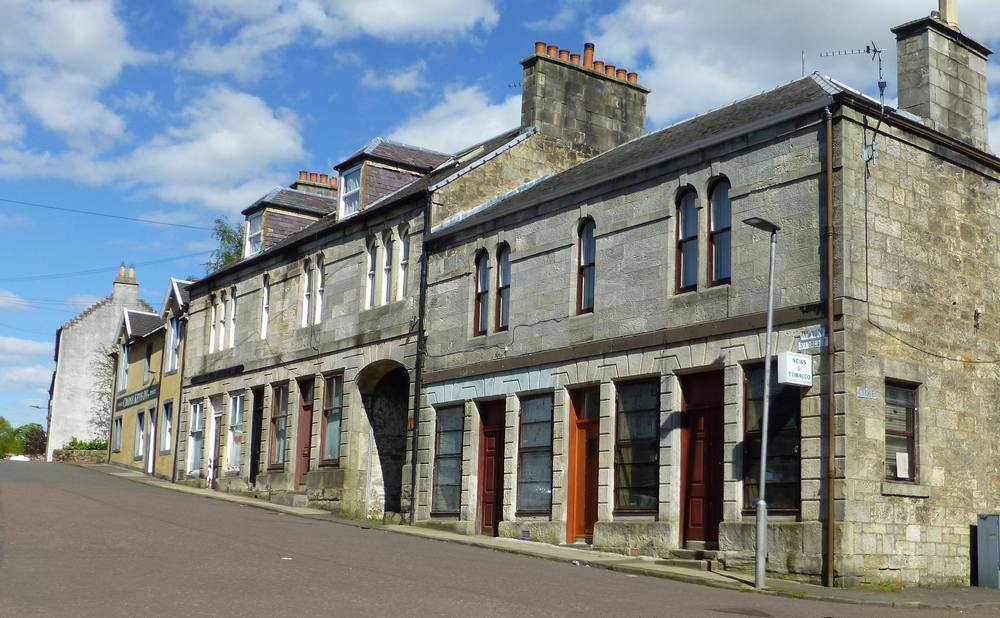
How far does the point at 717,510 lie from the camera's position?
18.9 metres

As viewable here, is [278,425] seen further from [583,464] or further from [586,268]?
[586,268]

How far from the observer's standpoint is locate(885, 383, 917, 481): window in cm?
1755

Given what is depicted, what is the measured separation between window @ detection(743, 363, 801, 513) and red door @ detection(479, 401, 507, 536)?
6709 mm

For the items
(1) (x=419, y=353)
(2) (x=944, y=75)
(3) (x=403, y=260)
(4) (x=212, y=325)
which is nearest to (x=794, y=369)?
(2) (x=944, y=75)

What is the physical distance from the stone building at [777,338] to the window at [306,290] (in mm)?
9332

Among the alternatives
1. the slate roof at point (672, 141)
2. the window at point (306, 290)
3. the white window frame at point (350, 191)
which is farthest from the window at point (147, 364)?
the slate roof at point (672, 141)

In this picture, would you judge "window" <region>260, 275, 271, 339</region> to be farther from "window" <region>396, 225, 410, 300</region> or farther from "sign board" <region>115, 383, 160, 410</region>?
"sign board" <region>115, 383, 160, 410</region>

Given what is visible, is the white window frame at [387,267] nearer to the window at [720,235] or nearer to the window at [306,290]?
the window at [306,290]

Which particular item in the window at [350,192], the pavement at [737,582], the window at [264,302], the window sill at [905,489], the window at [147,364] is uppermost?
the window at [350,192]

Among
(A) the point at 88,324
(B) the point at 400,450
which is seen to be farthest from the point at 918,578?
(A) the point at 88,324

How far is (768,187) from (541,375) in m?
6.26

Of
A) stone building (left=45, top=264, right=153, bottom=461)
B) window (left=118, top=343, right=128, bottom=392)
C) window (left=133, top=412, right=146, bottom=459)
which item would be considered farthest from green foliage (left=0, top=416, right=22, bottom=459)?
window (left=133, top=412, right=146, bottom=459)

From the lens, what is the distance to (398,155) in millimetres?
32531

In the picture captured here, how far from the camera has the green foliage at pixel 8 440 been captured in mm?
107988
